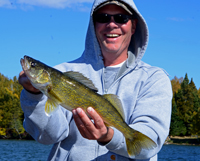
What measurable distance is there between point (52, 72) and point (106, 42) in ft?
3.68

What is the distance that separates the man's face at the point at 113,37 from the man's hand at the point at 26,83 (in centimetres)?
128

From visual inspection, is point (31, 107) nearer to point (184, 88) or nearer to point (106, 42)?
point (106, 42)

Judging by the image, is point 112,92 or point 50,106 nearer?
point 50,106

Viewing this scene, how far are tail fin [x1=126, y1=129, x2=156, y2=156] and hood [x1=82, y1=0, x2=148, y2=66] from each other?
127 cm

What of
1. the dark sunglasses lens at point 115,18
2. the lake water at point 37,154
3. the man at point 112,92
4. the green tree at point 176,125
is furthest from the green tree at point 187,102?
the dark sunglasses lens at point 115,18

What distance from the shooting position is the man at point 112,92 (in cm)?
365

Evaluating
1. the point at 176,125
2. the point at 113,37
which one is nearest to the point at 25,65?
the point at 113,37

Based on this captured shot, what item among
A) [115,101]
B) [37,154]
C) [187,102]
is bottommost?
[37,154]

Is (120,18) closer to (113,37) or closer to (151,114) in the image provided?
(113,37)

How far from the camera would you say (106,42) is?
4473mm

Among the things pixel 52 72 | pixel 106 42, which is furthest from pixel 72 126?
pixel 106 42

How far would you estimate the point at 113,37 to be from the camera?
14.5 feet

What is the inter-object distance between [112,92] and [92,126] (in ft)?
3.15

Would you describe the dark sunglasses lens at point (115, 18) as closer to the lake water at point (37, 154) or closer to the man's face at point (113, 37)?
the man's face at point (113, 37)
